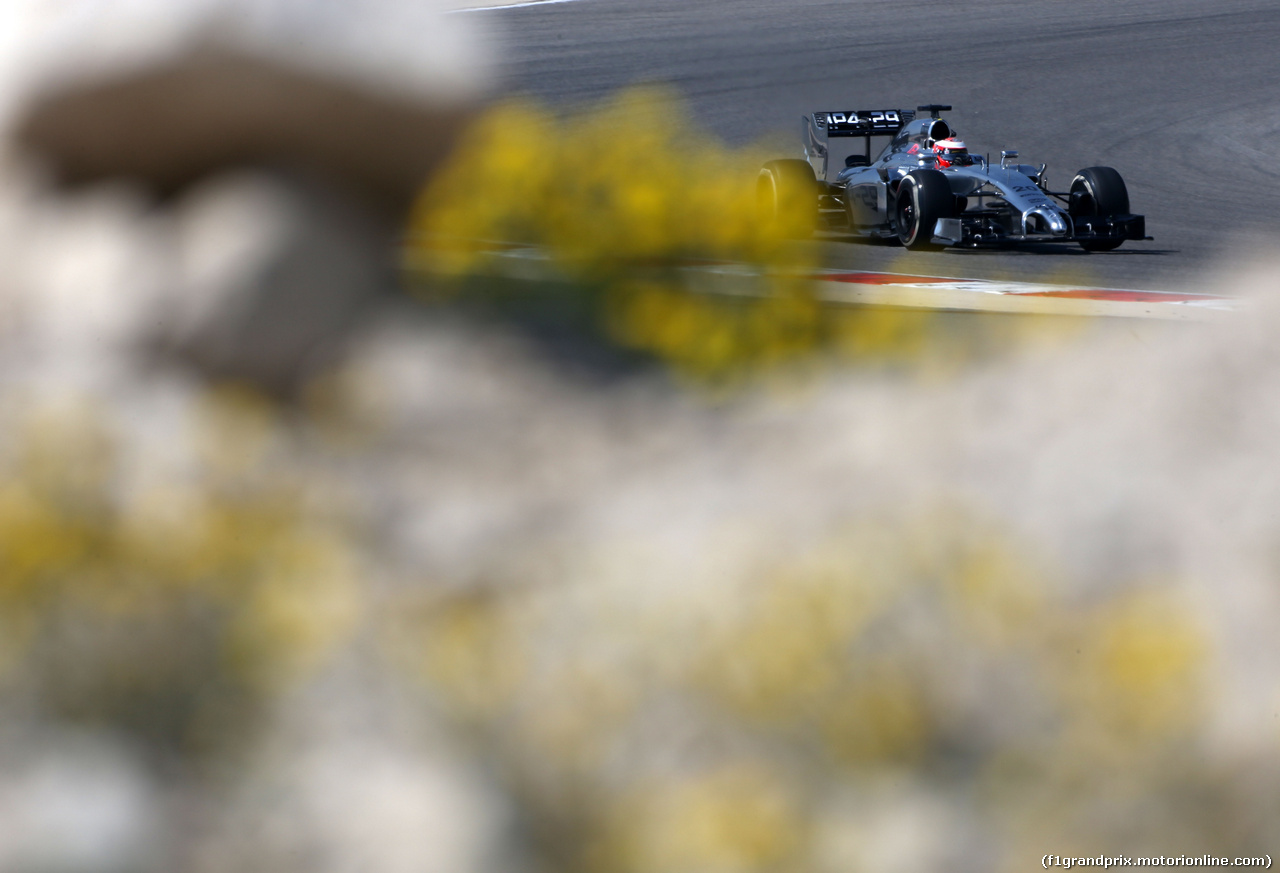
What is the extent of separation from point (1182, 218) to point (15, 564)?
897cm

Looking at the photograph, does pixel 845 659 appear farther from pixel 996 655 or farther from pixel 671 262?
pixel 671 262

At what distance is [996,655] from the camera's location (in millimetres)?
1852

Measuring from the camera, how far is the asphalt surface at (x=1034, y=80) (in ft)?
27.7

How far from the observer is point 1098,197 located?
26.7 ft

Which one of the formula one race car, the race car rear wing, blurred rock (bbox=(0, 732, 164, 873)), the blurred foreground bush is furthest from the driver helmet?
blurred rock (bbox=(0, 732, 164, 873))

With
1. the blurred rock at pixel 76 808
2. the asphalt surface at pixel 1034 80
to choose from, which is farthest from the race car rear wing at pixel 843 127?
the blurred rock at pixel 76 808

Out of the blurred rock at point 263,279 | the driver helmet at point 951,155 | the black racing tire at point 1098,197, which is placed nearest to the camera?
the blurred rock at point 263,279

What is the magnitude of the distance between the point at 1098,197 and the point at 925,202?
1.10 m

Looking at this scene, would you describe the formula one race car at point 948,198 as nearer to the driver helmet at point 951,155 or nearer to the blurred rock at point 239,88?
the driver helmet at point 951,155

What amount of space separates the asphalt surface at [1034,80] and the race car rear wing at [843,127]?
1.04 feet

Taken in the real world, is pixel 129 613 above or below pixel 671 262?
below

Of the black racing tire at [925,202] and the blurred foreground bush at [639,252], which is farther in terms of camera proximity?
the black racing tire at [925,202]

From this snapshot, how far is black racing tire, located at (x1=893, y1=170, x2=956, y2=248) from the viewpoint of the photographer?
805cm

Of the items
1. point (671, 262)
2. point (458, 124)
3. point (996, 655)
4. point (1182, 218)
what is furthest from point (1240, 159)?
point (996, 655)
